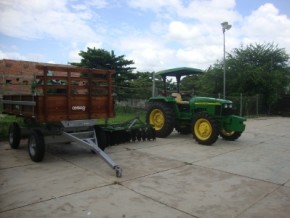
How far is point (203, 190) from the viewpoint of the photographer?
4941 mm

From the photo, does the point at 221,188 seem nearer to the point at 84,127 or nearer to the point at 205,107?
the point at 84,127

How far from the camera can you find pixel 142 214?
3994 mm

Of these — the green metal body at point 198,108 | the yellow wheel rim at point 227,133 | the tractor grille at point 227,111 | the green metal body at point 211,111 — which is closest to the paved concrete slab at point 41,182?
the green metal body at point 198,108

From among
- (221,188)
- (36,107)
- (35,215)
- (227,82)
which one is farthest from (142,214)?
(227,82)

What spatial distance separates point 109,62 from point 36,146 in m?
16.1

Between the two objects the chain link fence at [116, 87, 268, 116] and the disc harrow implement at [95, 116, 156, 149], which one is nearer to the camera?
the disc harrow implement at [95, 116, 156, 149]

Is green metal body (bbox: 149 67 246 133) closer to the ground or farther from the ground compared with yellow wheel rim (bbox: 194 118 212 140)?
farther from the ground

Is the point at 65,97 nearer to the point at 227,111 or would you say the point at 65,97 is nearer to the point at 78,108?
the point at 78,108

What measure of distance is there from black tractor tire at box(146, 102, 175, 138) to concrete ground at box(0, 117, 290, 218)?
175cm

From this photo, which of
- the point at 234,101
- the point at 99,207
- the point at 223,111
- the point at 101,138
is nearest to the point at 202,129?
the point at 223,111

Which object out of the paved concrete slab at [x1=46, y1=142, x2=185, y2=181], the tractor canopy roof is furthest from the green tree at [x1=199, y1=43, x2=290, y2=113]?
the paved concrete slab at [x1=46, y1=142, x2=185, y2=181]

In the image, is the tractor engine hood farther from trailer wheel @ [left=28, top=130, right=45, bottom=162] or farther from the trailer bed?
trailer wheel @ [left=28, top=130, right=45, bottom=162]

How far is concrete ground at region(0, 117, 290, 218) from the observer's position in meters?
4.14

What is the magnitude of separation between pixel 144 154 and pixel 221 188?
267 cm
